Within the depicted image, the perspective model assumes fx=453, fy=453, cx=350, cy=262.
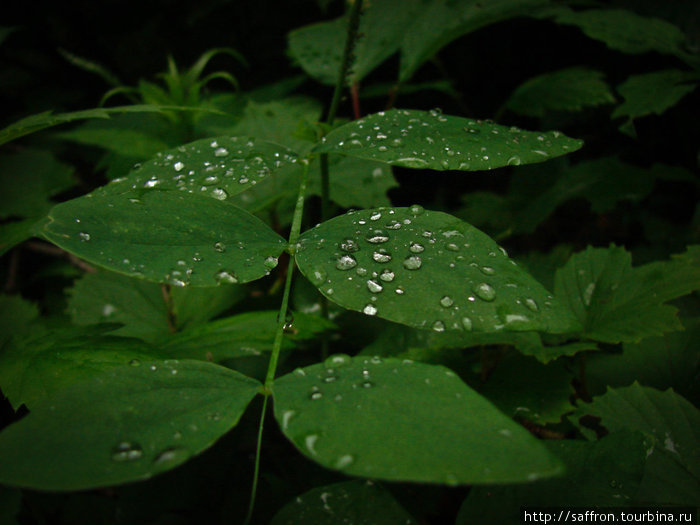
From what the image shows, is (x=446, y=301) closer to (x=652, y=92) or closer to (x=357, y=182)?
(x=357, y=182)

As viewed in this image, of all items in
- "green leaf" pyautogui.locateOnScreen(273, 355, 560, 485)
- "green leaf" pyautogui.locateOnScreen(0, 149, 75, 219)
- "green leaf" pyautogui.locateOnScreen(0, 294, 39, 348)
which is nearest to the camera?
"green leaf" pyautogui.locateOnScreen(273, 355, 560, 485)

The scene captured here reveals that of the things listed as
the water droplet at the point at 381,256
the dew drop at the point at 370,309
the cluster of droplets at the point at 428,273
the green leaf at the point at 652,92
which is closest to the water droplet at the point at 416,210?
the cluster of droplets at the point at 428,273

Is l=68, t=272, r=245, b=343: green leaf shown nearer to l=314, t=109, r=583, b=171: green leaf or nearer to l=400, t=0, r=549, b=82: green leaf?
l=314, t=109, r=583, b=171: green leaf

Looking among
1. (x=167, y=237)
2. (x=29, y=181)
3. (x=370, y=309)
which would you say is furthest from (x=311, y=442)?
(x=29, y=181)

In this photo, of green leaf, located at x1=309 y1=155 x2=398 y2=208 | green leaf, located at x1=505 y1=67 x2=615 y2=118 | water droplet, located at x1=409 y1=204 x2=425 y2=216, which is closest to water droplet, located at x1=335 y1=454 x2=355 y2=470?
water droplet, located at x1=409 y1=204 x2=425 y2=216

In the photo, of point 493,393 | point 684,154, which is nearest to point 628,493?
point 493,393

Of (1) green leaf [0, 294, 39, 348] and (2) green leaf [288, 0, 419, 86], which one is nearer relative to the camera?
(1) green leaf [0, 294, 39, 348]
